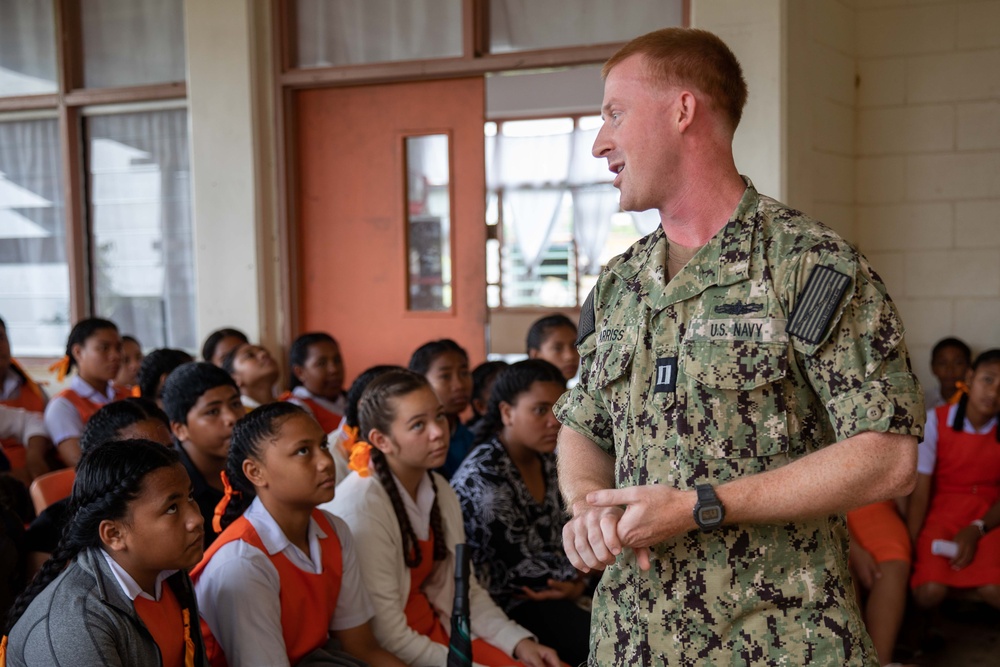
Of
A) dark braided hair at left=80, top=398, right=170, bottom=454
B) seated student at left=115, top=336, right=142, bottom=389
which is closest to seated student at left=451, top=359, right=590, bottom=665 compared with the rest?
dark braided hair at left=80, top=398, right=170, bottom=454

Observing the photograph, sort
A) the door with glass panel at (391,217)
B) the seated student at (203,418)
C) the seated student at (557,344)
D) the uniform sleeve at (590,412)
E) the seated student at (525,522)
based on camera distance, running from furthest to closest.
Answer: the door with glass panel at (391,217)
the seated student at (557,344)
the seated student at (203,418)
the seated student at (525,522)
the uniform sleeve at (590,412)

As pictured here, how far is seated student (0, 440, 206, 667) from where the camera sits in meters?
1.67

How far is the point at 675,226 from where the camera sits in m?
1.32

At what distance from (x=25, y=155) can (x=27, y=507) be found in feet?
11.0

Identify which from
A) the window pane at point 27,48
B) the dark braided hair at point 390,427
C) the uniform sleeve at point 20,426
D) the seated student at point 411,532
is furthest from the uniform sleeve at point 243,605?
the window pane at point 27,48

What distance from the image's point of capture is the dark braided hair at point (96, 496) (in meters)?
1.80

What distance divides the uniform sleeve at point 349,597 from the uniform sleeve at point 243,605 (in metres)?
0.23

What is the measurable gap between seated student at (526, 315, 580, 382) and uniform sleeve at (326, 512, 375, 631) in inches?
73.8

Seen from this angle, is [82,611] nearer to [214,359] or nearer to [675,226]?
[675,226]

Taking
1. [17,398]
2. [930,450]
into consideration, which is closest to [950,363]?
[930,450]

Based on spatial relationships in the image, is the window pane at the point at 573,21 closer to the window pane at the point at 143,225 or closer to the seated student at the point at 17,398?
the window pane at the point at 143,225

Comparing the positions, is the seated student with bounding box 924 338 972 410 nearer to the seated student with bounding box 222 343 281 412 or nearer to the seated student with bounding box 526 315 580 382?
the seated student with bounding box 526 315 580 382

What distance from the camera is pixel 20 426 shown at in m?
3.79

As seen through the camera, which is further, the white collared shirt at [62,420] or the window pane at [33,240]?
the window pane at [33,240]
